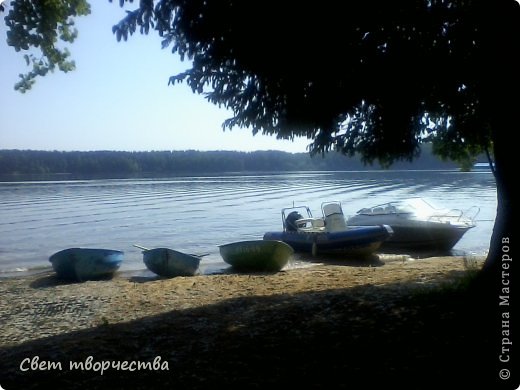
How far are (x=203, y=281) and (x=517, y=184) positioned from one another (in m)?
6.83

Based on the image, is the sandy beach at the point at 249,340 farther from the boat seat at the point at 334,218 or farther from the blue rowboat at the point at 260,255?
the boat seat at the point at 334,218

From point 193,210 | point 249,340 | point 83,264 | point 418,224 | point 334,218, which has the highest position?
point 249,340

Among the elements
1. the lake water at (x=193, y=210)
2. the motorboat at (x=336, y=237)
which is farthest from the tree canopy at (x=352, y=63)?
the motorboat at (x=336, y=237)

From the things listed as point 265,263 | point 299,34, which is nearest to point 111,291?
point 265,263

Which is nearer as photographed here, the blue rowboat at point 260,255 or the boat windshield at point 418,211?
the blue rowboat at point 260,255

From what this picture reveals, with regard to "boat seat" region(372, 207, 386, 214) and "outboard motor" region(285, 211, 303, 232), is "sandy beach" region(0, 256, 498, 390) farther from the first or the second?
"boat seat" region(372, 207, 386, 214)

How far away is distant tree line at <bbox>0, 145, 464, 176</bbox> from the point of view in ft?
39.7

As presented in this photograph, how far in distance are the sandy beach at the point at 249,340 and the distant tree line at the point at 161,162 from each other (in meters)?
3.70

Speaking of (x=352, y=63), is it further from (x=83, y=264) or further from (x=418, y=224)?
(x=418, y=224)

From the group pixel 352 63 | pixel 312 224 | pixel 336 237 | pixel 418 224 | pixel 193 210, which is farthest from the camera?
pixel 193 210

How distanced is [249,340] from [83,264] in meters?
10.3

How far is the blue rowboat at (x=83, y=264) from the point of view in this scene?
14180mm

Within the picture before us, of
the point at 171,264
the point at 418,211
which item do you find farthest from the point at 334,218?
the point at 171,264

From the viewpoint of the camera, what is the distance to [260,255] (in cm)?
1446
